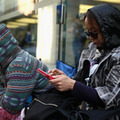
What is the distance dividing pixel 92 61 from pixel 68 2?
13.0ft

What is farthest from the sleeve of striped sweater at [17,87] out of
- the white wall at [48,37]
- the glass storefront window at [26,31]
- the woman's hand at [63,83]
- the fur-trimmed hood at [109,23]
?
the glass storefront window at [26,31]

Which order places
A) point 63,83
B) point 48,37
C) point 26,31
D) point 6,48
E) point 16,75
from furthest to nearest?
point 26,31 < point 48,37 < point 6,48 < point 16,75 < point 63,83

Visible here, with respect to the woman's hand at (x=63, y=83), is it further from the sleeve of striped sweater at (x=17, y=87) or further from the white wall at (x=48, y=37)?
the white wall at (x=48, y=37)

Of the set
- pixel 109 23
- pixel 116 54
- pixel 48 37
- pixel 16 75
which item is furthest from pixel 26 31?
pixel 116 54

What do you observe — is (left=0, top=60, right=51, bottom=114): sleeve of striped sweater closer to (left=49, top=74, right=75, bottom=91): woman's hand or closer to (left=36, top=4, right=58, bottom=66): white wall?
(left=49, top=74, right=75, bottom=91): woman's hand

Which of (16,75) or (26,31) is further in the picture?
(26,31)

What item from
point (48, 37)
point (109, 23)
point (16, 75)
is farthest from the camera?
point (48, 37)

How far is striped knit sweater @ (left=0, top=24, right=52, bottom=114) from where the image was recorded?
5.77 ft

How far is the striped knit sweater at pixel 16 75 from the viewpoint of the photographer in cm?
176

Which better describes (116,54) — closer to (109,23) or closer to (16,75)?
(109,23)

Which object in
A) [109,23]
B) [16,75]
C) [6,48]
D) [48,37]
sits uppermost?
[109,23]

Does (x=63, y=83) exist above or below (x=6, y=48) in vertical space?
below

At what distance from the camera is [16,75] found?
1.75 meters

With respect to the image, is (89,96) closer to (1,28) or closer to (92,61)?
(92,61)
